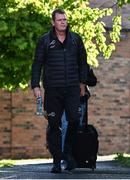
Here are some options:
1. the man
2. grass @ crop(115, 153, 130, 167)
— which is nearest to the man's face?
the man

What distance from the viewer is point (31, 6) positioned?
9.51 meters

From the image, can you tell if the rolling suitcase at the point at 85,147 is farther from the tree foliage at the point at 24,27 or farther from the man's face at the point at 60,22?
the tree foliage at the point at 24,27

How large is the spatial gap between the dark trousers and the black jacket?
7cm

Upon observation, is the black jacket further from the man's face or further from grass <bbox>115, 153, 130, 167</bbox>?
grass <bbox>115, 153, 130, 167</bbox>

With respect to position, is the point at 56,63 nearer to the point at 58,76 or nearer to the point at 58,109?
the point at 58,76

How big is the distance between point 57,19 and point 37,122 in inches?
340

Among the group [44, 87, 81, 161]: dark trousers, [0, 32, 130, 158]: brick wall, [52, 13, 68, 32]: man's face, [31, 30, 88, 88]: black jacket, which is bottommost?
[0, 32, 130, 158]: brick wall

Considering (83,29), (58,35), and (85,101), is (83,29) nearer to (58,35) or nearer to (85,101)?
(85,101)

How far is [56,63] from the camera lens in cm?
596

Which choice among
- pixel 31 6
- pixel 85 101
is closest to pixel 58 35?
pixel 85 101

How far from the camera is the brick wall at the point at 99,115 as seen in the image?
46.6 ft

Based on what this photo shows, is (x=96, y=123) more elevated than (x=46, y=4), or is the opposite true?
(x=46, y=4)

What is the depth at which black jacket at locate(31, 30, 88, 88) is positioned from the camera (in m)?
5.97

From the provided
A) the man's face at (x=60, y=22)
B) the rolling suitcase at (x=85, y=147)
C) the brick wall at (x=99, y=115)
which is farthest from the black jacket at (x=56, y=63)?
the brick wall at (x=99, y=115)
